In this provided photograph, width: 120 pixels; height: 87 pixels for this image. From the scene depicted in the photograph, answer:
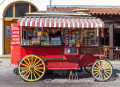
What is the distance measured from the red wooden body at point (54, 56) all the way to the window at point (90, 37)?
0.42m

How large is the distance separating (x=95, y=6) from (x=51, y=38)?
8.85 metres

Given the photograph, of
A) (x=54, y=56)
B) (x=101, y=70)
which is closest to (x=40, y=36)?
(x=54, y=56)

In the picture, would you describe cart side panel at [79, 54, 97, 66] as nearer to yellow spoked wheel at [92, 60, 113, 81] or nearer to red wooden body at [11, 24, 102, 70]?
red wooden body at [11, 24, 102, 70]

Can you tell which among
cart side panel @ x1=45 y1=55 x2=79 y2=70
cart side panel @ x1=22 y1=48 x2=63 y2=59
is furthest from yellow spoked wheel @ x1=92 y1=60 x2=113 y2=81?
cart side panel @ x1=22 y1=48 x2=63 y2=59

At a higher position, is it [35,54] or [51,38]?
[51,38]

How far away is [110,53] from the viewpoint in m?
13.1

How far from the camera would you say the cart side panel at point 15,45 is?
7.21m

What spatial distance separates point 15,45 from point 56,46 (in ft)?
5.04

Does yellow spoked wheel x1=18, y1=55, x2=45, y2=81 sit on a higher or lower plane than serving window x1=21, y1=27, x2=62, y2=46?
lower

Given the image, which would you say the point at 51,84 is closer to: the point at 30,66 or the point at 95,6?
the point at 30,66

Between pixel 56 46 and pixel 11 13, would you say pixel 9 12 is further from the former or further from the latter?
pixel 56 46

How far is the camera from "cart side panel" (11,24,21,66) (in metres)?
7.21

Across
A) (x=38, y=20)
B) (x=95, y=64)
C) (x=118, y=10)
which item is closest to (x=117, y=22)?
(x=118, y=10)

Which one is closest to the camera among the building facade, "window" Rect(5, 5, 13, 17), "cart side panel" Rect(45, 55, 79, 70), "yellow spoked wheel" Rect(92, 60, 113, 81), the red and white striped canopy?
the red and white striped canopy
